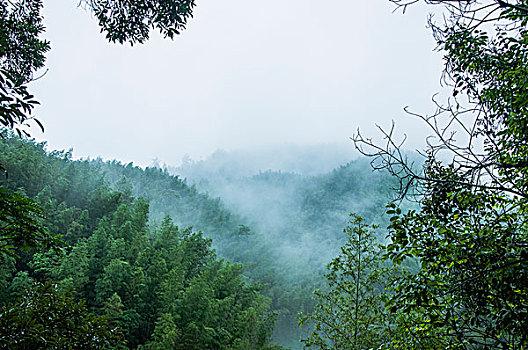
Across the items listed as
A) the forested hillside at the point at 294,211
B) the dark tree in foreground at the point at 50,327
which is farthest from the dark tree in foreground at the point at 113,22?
the forested hillside at the point at 294,211

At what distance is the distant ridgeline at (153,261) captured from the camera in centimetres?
869

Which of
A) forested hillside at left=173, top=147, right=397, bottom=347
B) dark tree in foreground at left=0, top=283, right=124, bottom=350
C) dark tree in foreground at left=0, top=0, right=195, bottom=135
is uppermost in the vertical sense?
forested hillside at left=173, top=147, right=397, bottom=347

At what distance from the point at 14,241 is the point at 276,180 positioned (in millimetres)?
66196

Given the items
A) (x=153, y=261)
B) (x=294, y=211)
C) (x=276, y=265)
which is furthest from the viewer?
(x=294, y=211)

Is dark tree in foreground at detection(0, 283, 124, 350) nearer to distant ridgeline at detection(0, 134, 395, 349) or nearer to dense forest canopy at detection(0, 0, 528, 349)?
dense forest canopy at detection(0, 0, 528, 349)

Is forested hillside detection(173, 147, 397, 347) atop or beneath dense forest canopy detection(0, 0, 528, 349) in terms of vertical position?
atop

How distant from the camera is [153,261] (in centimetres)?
1126

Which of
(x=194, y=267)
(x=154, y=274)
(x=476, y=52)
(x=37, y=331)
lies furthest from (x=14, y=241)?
(x=194, y=267)

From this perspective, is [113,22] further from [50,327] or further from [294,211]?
[294,211]

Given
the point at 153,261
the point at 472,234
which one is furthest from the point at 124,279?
the point at 472,234

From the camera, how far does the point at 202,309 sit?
9172 mm

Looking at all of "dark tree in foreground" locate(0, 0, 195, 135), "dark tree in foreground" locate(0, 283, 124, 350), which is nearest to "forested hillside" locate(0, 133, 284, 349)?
"dark tree in foreground" locate(0, 283, 124, 350)

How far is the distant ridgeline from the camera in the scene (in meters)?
8.69

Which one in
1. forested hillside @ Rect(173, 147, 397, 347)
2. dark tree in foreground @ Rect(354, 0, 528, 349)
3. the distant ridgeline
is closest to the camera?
dark tree in foreground @ Rect(354, 0, 528, 349)
